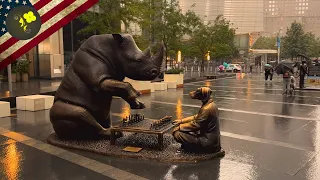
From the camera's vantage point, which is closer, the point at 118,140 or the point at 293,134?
the point at 118,140

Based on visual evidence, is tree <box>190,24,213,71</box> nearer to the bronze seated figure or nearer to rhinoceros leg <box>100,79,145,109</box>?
rhinoceros leg <box>100,79,145,109</box>

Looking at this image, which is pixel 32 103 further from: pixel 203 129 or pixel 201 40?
pixel 201 40

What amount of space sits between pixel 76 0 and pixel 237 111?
9802 millimetres

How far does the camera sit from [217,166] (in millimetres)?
5035

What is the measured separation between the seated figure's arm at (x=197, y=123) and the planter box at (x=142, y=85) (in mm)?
10301

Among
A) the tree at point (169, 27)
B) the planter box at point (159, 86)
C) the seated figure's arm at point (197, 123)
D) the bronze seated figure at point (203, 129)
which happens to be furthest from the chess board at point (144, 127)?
the tree at point (169, 27)

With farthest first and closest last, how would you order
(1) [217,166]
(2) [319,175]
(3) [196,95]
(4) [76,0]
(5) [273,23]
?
(5) [273,23], (4) [76,0], (3) [196,95], (1) [217,166], (2) [319,175]

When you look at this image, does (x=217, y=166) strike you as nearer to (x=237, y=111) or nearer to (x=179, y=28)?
(x=237, y=111)

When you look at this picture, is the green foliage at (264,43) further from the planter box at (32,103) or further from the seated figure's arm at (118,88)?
the seated figure's arm at (118,88)

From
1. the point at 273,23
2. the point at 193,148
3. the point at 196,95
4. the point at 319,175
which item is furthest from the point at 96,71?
the point at 273,23

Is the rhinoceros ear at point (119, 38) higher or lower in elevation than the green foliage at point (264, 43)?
lower

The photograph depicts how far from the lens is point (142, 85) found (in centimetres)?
1581

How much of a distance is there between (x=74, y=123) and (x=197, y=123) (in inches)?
96.5

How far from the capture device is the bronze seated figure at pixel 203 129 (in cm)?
529
